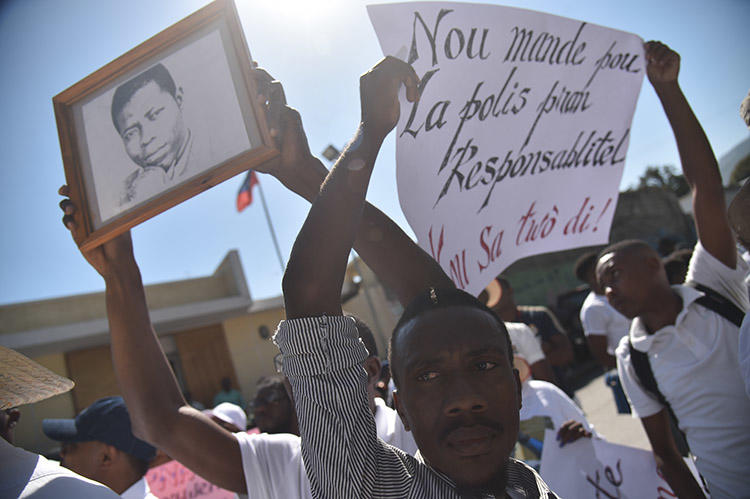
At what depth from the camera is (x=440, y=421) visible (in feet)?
3.31

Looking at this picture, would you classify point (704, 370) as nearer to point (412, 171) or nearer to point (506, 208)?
point (506, 208)

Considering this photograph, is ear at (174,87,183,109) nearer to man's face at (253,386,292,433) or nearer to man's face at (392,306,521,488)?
man's face at (392,306,521,488)

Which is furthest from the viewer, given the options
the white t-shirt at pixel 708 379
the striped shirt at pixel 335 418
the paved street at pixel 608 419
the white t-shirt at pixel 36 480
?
the paved street at pixel 608 419

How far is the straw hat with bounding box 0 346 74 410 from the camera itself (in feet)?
3.99

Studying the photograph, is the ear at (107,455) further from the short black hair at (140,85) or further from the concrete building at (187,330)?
the concrete building at (187,330)

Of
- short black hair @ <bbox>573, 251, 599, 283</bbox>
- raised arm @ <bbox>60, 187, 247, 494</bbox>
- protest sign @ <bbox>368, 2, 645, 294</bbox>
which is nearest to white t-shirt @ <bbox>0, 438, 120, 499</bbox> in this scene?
raised arm @ <bbox>60, 187, 247, 494</bbox>

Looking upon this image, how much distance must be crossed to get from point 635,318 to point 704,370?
38 cm

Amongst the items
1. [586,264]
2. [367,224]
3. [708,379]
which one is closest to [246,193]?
[586,264]

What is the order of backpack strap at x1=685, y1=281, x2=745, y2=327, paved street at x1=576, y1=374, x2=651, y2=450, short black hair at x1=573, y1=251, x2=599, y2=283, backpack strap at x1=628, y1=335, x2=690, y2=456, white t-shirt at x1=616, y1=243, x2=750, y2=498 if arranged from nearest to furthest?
1. white t-shirt at x1=616, y1=243, x2=750, y2=498
2. backpack strap at x1=685, y1=281, x2=745, y2=327
3. backpack strap at x1=628, y1=335, x2=690, y2=456
4. paved street at x1=576, y1=374, x2=651, y2=450
5. short black hair at x1=573, y1=251, x2=599, y2=283

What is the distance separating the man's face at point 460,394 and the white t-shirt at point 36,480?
0.81 metres

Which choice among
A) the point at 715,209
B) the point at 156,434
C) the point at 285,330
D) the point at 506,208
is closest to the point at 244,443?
the point at 156,434

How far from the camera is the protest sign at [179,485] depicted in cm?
291

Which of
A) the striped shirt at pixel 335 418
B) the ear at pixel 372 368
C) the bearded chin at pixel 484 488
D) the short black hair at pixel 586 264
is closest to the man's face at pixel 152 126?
the striped shirt at pixel 335 418

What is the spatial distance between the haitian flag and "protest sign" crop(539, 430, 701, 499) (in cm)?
1194
